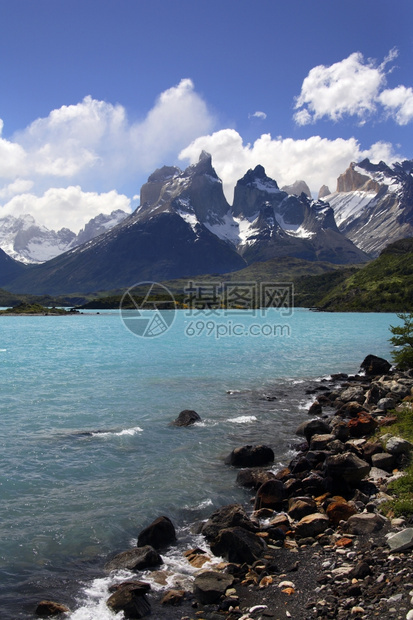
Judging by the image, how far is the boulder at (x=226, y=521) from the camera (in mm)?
17109

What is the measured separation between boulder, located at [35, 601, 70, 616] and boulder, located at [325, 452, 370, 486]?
1214 cm

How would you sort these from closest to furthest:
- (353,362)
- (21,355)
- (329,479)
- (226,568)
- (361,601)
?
(361,601) < (226,568) < (329,479) < (353,362) < (21,355)

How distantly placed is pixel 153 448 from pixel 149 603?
49.1 feet

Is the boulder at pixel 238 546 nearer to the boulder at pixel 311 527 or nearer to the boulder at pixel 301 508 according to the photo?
the boulder at pixel 311 527

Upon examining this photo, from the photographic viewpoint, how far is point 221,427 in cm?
3312

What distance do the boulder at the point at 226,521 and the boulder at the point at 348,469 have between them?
4877mm

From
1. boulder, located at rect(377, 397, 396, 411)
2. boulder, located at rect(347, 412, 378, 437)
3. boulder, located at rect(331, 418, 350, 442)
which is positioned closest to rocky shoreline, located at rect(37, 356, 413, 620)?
boulder, located at rect(331, 418, 350, 442)

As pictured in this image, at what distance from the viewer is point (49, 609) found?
13.2 meters

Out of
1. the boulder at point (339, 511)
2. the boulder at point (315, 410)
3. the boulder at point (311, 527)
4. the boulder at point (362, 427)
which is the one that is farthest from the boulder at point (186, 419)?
the boulder at point (311, 527)

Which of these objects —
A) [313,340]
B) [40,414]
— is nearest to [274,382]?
[40,414]

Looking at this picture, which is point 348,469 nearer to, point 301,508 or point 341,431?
point 301,508

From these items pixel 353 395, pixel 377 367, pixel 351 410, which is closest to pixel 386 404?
pixel 351 410

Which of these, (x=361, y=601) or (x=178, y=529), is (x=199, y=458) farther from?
(x=361, y=601)

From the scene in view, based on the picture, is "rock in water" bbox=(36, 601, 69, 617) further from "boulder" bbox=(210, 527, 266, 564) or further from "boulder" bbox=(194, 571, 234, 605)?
"boulder" bbox=(210, 527, 266, 564)
